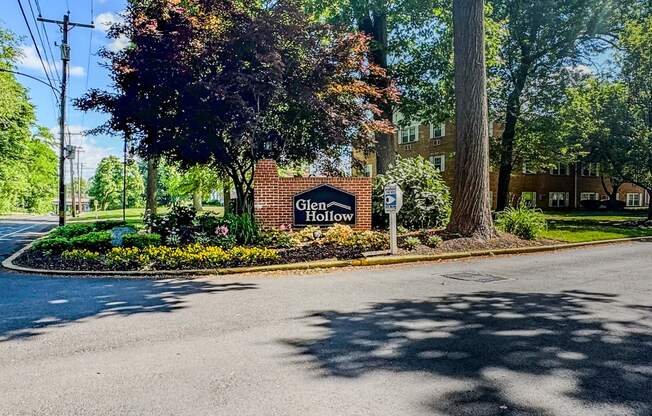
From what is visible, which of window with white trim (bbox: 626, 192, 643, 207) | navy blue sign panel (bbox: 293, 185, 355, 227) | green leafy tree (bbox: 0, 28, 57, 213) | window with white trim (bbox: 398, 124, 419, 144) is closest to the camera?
navy blue sign panel (bbox: 293, 185, 355, 227)

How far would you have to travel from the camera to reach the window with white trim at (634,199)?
44.4m

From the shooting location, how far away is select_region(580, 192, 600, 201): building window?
39.2 m

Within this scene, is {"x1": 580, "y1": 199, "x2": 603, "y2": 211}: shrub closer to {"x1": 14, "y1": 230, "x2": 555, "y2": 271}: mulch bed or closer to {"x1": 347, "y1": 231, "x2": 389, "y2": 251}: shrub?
{"x1": 14, "y1": 230, "x2": 555, "y2": 271}: mulch bed

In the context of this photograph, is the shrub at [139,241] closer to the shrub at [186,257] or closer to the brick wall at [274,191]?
the shrub at [186,257]

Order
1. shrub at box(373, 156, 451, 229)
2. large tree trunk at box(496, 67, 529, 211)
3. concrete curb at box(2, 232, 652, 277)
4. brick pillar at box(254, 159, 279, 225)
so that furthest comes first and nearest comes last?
large tree trunk at box(496, 67, 529, 211) < shrub at box(373, 156, 451, 229) < brick pillar at box(254, 159, 279, 225) < concrete curb at box(2, 232, 652, 277)

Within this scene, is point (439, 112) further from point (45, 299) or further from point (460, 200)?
point (45, 299)

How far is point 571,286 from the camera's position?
7066mm

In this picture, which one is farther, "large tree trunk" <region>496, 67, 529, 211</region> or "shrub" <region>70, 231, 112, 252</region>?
"large tree trunk" <region>496, 67, 529, 211</region>

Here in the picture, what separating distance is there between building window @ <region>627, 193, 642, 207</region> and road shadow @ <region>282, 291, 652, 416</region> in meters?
47.0

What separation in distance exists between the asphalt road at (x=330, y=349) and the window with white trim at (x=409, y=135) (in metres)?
29.4

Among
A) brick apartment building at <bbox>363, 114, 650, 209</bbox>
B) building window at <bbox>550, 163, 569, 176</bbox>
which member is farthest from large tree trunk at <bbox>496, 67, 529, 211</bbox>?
building window at <bbox>550, 163, 569, 176</bbox>

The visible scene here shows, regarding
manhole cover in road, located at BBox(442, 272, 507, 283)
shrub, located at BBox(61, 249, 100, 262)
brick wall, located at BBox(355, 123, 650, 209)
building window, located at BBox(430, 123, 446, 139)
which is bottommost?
manhole cover in road, located at BBox(442, 272, 507, 283)

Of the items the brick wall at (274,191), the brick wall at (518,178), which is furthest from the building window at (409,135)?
the brick wall at (274,191)

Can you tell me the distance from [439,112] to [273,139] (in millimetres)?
9047
